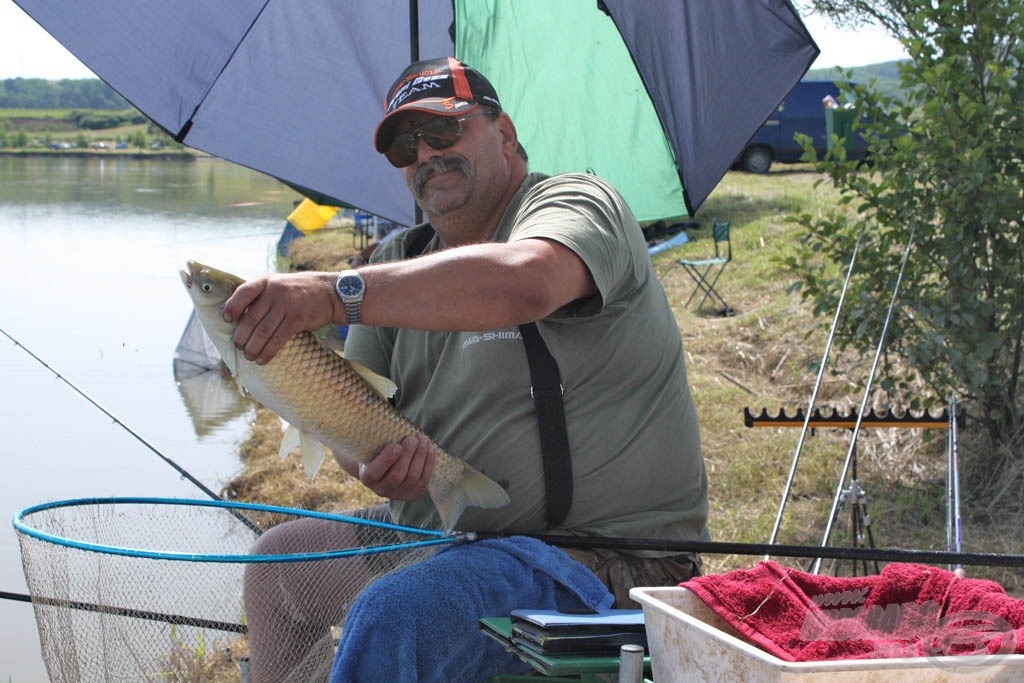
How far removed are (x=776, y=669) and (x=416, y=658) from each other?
0.83m

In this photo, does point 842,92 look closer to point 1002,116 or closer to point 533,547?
point 1002,116

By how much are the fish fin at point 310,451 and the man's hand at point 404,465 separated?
10 cm

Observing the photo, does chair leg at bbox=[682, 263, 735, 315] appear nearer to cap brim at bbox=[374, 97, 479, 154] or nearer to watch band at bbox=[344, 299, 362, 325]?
cap brim at bbox=[374, 97, 479, 154]

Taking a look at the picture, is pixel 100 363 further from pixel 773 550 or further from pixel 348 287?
pixel 773 550

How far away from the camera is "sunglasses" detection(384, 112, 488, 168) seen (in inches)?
113

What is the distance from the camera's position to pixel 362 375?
2428mm

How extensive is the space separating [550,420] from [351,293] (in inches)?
27.1

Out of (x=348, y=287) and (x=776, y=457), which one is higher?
(x=348, y=287)

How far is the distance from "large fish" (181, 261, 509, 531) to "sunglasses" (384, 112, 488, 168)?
708mm

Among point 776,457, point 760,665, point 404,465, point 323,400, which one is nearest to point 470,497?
point 404,465

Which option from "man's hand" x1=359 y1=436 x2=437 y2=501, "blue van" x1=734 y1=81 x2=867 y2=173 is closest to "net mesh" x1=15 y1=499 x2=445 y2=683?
"man's hand" x1=359 y1=436 x2=437 y2=501

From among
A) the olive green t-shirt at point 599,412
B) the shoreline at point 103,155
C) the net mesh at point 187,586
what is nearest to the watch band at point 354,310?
the net mesh at point 187,586

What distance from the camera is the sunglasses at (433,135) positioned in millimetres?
2873

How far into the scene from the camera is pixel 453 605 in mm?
2203
